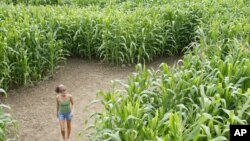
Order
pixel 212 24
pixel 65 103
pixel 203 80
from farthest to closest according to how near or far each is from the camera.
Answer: pixel 212 24, pixel 65 103, pixel 203 80

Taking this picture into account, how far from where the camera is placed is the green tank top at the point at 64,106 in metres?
5.02

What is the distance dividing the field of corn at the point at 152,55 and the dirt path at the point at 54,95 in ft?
0.70

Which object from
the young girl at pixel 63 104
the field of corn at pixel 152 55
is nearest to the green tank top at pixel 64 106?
the young girl at pixel 63 104

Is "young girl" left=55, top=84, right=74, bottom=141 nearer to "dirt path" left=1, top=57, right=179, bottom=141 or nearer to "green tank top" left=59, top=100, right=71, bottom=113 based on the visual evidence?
"green tank top" left=59, top=100, right=71, bottom=113

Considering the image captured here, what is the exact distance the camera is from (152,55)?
26.6 feet

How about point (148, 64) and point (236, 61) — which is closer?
point (236, 61)

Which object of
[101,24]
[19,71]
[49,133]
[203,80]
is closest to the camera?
[203,80]

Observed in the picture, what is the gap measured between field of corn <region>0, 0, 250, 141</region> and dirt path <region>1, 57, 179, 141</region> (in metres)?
0.21

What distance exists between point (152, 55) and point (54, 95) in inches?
89.7

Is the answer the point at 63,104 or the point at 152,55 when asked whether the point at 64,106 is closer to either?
the point at 63,104

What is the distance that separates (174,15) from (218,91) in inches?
165

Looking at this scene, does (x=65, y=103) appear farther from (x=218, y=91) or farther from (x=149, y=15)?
(x=149, y=15)

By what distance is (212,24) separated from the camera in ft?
23.8

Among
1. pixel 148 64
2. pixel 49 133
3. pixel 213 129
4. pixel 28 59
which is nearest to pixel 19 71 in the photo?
pixel 28 59
